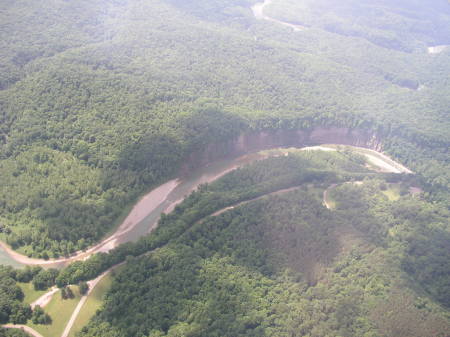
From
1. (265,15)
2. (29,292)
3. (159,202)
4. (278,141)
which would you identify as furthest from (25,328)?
(265,15)

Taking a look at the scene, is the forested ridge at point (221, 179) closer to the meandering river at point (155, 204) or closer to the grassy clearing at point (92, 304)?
the grassy clearing at point (92, 304)

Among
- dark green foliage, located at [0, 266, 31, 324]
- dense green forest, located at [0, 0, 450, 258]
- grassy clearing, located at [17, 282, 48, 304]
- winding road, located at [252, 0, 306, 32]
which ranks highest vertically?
winding road, located at [252, 0, 306, 32]

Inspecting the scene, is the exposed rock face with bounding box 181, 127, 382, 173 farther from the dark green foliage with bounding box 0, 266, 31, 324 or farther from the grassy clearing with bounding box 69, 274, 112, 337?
the dark green foliage with bounding box 0, 266, 31, 324

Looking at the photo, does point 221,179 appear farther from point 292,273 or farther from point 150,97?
point 292,273

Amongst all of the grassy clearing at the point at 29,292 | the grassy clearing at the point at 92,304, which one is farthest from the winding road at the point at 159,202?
the grassy clearing at the point at 29,292

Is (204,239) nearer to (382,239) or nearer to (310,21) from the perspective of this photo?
(382,239)

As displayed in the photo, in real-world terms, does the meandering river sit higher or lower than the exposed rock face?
lower

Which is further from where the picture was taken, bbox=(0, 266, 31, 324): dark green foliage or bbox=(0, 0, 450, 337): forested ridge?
bbox=(0, 0, 450, 337): forested ridge

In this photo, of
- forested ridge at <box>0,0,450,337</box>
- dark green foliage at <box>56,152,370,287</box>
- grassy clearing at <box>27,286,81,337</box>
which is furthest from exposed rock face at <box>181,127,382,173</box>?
grassy clearing at <box>27,286,81,337</box>
